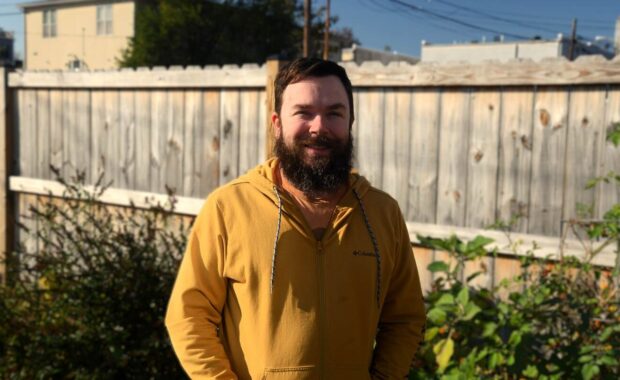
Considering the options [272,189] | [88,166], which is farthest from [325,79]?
[88,166]

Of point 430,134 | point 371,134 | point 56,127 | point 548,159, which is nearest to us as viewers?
point 548,159

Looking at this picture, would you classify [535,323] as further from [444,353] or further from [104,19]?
[104,19]

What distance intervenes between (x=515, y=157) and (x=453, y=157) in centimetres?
36

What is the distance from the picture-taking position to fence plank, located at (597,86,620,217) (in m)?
3.71

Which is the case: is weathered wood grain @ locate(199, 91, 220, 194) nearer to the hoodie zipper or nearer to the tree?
the hoodie zipper

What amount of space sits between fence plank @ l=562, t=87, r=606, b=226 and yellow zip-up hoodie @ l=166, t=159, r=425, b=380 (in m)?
2.07

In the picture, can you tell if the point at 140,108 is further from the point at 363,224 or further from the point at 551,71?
the point at 363,224

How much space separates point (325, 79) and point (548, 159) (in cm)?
221

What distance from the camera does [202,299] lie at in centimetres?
202

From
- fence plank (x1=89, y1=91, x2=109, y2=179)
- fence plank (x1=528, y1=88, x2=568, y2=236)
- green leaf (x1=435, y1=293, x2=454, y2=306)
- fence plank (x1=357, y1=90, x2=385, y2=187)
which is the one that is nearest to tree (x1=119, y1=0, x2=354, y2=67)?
fence plank (x1=89, y1=91, x2=109, y2=179)

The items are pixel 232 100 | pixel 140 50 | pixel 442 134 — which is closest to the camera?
pixel 442 134

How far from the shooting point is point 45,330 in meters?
3.92

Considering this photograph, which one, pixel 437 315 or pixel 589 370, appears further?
pixel 437 315

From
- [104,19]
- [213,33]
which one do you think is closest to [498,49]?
[213,33]
